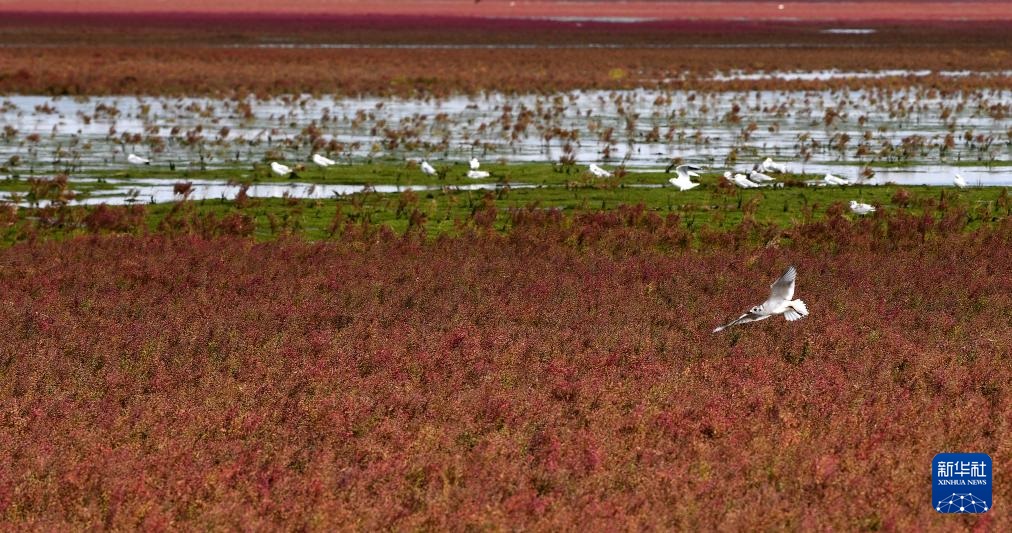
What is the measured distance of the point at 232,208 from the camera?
20.6m

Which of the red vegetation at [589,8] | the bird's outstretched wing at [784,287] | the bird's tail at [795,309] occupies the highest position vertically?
the bird's outstretched wing at [784,287]

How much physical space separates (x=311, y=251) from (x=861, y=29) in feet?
338

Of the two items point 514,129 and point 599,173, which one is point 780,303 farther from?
point 514,129

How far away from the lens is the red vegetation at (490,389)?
26.0 ft

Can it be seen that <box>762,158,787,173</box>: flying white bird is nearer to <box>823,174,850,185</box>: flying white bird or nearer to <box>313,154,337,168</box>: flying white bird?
<box>823,174,850,185</box>: flying white bird

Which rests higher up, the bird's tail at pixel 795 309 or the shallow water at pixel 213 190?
the bird's tail at pixel 795 309

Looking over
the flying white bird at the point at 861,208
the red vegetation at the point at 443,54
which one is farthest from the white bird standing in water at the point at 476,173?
the red vegetation at the point at 443,54

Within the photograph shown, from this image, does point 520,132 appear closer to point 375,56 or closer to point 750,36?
point 375,56

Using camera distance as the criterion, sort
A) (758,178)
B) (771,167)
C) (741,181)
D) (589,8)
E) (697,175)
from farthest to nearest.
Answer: (589,8)
(771,167)
(758,178)
(697,175)
(741,181)

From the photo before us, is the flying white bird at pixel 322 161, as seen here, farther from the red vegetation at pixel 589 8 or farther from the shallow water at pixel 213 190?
the red vegetation at pixel 589 8

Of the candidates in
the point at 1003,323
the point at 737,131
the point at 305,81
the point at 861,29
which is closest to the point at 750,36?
the point at 861,29

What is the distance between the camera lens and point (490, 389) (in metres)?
10.2

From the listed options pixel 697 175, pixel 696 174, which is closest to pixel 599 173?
pixel 697 175

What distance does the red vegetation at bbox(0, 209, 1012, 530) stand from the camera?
793cm
